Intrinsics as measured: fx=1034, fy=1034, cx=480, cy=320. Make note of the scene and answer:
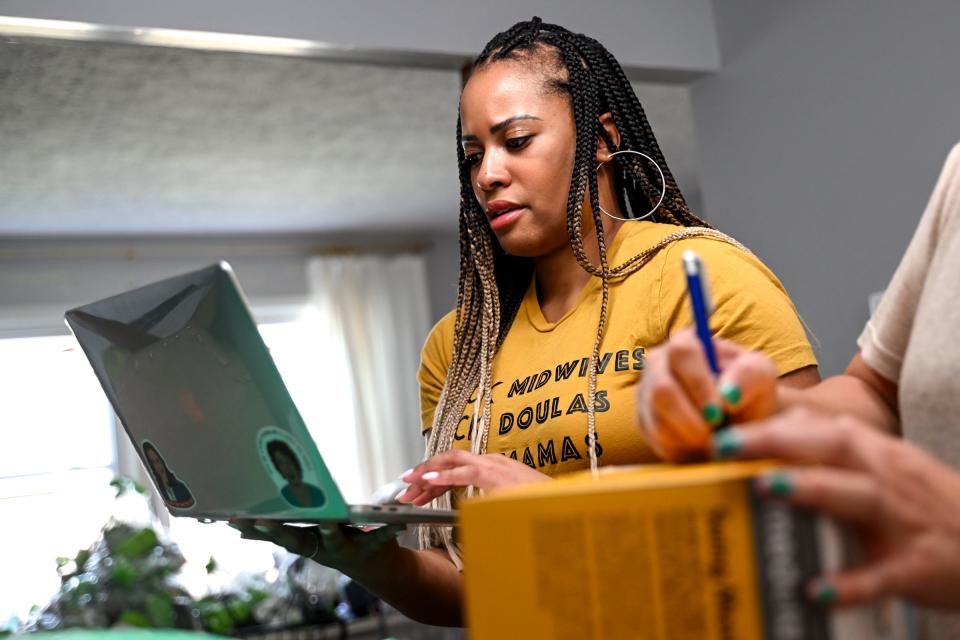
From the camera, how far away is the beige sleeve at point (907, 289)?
0.68 m

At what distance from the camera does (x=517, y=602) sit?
0.45 meters

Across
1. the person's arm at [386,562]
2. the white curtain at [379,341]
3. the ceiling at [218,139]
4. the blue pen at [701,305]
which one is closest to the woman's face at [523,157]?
the person's arm at [386,562]

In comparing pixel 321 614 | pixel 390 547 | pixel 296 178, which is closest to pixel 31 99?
pixel 296 178

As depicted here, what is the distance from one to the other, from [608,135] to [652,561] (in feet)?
3.07

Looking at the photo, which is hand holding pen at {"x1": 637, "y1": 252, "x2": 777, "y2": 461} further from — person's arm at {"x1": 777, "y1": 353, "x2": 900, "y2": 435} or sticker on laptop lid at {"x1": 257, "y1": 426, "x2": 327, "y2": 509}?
sticker on laptop lid at {"x1": 257, "y1": 426, "x2": 327, "y2": 509}

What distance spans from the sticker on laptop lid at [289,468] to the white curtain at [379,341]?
5485mm

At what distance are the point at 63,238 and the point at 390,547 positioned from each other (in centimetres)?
498

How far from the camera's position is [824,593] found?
1.30 feet

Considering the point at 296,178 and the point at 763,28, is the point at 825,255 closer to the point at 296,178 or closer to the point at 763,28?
the point at 763,28

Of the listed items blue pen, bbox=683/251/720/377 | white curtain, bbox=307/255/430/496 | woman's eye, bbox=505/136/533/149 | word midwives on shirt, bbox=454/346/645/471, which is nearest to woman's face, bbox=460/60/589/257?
woman's eye, bbox=505/136/533/149

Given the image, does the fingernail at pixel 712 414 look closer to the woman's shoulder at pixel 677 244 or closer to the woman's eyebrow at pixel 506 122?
the woman's shoulder at pixel 677 244

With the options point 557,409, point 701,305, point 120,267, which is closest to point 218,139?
point 120,267

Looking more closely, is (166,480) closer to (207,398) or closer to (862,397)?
(207,398)

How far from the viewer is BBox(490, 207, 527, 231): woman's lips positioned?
3.98ft
